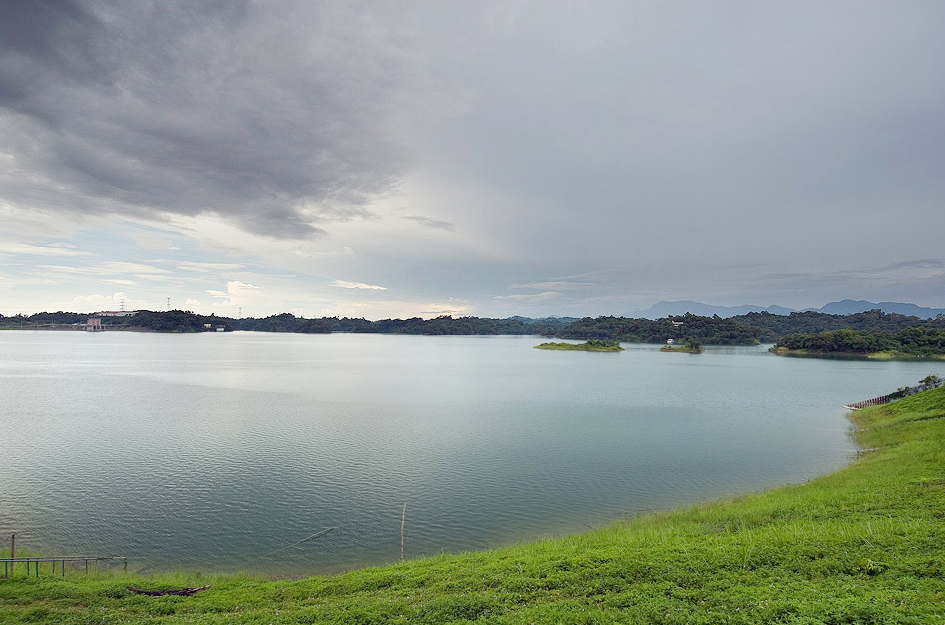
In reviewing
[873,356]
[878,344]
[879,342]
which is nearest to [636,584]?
[873,356]

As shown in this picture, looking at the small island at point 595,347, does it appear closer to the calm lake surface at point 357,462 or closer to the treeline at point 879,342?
the treeline at point 879,342

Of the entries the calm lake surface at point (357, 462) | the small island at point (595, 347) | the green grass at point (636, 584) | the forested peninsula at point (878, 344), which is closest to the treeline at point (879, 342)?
the forested peninsula at point (878, 344)

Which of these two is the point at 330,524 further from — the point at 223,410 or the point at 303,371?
the point at 303,371

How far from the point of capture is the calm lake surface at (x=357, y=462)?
16891 mm

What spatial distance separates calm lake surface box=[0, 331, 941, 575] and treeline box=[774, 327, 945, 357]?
81294 mm

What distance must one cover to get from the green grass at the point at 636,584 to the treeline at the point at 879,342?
134 meters

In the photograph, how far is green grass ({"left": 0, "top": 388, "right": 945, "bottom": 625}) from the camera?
26.5 feet

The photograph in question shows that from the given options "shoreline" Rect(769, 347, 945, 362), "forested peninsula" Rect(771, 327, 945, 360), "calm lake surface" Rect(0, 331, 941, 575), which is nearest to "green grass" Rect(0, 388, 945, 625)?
"calm lake surface" Rect(0, 331, 941, 575)

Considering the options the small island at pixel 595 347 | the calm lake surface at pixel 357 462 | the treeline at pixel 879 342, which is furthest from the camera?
the small island at pixel 595 347

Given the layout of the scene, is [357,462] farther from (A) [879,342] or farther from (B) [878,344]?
(A) [879,342]

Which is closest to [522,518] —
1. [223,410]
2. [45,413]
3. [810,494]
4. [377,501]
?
[377,501]

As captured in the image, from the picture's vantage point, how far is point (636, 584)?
945 centimetres

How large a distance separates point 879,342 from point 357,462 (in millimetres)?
142779

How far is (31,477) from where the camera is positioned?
22406mm
